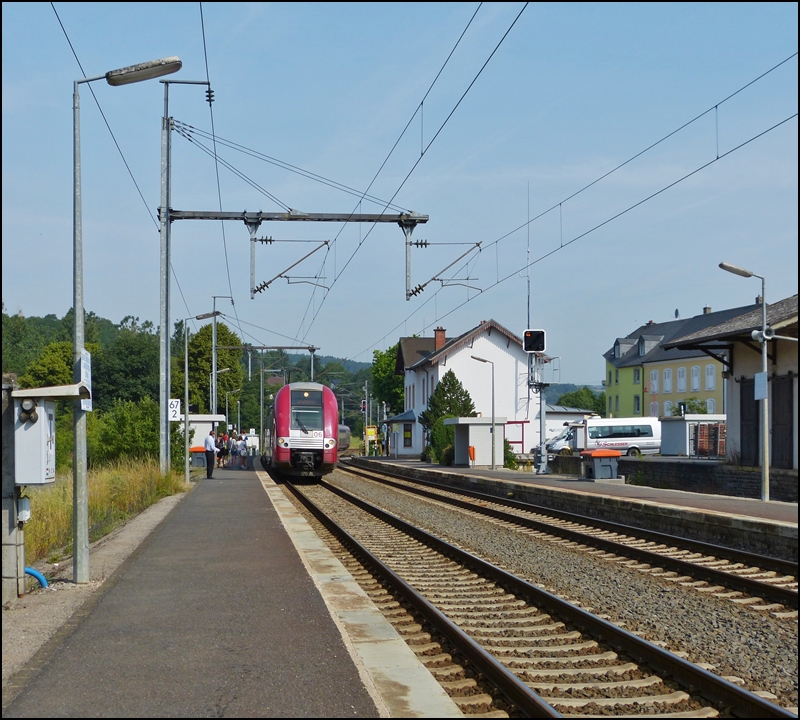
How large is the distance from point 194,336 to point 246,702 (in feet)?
349

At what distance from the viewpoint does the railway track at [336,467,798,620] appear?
9641mm

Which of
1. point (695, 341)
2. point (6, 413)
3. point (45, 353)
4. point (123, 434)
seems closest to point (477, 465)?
point (123, 434)

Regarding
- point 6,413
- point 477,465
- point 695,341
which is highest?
point 695,341

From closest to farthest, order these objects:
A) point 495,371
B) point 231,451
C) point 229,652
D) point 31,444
A: point 229,652 → point 31,444 → point 231,451 → point 495,371

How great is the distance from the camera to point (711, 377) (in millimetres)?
67500

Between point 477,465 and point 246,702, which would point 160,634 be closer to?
point 246,702

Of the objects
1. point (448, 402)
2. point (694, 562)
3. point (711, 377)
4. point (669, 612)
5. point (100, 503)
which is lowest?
point (100, 503)

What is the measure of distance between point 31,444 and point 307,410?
932 inches

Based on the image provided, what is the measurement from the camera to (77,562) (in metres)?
9.86

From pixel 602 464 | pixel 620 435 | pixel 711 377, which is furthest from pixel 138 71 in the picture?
pixel 711 377

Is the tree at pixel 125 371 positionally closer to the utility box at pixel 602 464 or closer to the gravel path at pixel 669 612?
the utility box at pixel 602 464

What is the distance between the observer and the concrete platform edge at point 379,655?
5492mm

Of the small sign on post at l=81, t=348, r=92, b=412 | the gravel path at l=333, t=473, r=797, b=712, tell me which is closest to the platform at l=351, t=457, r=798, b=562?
the gravel path at l=333, t=473, r=797, b=712

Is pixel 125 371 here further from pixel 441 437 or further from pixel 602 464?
pixel 602 464
